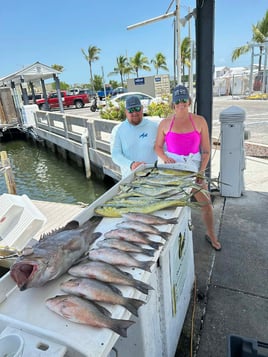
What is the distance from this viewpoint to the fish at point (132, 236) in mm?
1424

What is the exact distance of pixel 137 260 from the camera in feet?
4.20

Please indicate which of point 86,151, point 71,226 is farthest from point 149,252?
point 86,151

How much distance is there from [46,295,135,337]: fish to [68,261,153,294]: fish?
13 cm

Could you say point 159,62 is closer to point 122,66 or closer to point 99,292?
point 122,66

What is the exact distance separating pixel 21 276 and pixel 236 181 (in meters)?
3.99

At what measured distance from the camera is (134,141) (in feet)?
9.89

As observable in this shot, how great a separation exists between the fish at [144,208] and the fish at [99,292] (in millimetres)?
624

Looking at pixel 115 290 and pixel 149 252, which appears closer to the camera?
pixel 115 290

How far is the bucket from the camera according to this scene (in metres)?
0.85

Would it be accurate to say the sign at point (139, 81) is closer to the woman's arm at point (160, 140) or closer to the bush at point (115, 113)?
the bush at point (115, 113)

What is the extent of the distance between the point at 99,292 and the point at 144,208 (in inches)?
28.9

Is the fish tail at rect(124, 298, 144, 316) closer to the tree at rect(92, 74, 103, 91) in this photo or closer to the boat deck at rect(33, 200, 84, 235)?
the boat deck at rect(33, 200, 84, 235)

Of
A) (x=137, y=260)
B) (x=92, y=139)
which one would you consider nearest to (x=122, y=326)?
(x=137, y=260)

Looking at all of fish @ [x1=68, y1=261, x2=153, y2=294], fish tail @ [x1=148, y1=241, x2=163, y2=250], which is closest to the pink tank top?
fish tail @ [x1=148, y1=241, x2=163, y2=250]
